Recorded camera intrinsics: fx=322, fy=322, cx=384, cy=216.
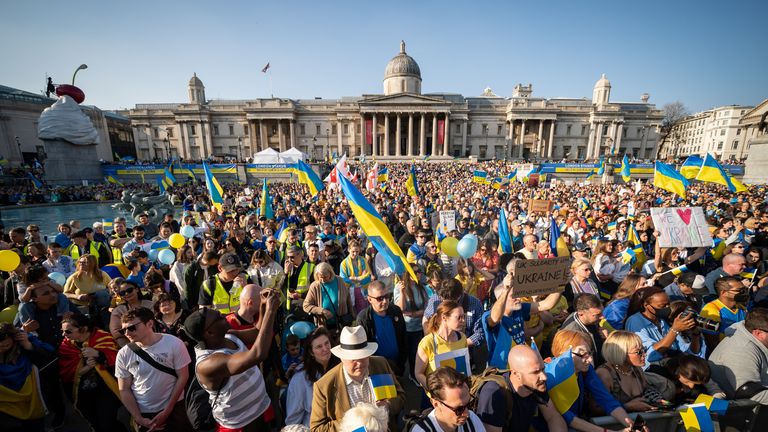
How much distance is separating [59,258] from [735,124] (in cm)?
10935

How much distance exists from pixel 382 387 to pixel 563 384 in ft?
4.41

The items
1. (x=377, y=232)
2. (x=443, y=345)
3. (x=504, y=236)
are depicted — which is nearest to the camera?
(x=443, y=345)

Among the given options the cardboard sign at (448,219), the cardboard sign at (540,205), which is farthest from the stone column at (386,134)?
the cardboard sign at (448,219)

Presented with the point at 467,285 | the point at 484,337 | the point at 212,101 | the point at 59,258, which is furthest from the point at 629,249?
the point at 212,101

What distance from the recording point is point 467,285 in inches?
195

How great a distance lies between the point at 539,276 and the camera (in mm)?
3357

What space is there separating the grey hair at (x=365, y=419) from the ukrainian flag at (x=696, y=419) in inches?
97.0

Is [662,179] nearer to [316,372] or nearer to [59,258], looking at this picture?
[316,372]

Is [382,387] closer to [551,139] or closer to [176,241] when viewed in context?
[176,241]

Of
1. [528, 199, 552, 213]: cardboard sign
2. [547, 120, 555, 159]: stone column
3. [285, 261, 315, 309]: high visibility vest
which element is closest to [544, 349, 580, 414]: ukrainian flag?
[285, 261, 315, 309]: high visibility vest

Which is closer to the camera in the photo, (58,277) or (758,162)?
(58,277)

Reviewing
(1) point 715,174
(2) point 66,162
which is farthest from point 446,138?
(1) point 715,174

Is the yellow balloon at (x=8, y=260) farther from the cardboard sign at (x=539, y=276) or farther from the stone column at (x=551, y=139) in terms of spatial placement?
the stone column at (x=551, y=139)

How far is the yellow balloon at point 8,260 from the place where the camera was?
4336 millimetres
